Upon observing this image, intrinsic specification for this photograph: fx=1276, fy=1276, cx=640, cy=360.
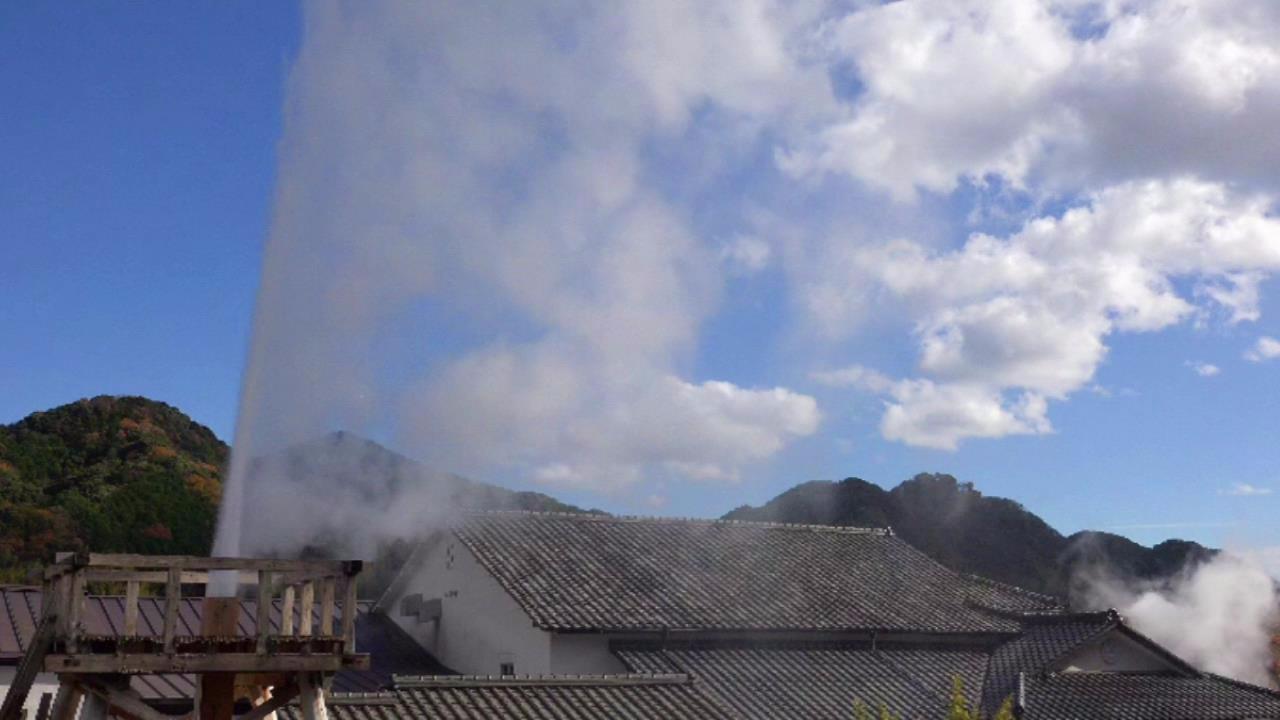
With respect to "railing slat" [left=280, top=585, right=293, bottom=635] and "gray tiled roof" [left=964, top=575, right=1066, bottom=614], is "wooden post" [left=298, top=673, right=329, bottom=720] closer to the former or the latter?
"railing slat" [left=280, top=585, right=293, bottom=635]

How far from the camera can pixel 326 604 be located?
12.3 metres

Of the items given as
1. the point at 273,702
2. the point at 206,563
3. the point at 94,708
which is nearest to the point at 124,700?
the point at 94,708

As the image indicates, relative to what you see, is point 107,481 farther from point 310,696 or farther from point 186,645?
point 186,645

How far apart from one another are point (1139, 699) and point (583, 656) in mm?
12670

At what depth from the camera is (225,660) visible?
1177 cm

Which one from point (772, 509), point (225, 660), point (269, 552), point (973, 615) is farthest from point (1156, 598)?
point (225, 660)

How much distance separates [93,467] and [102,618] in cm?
2688

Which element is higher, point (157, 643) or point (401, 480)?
point (401, 480)

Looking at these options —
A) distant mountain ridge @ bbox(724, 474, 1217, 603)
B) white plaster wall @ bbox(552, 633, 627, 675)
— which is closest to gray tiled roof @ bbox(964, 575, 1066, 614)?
white plaster wall @ bbox(552, 633, 627, 675)

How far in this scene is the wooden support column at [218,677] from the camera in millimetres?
12242

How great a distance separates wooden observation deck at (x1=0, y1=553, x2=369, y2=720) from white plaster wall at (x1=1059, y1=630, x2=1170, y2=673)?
22052 mm

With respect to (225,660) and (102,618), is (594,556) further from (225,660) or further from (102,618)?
(225,660)

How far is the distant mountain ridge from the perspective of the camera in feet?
195

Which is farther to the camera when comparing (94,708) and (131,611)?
(94,708)
